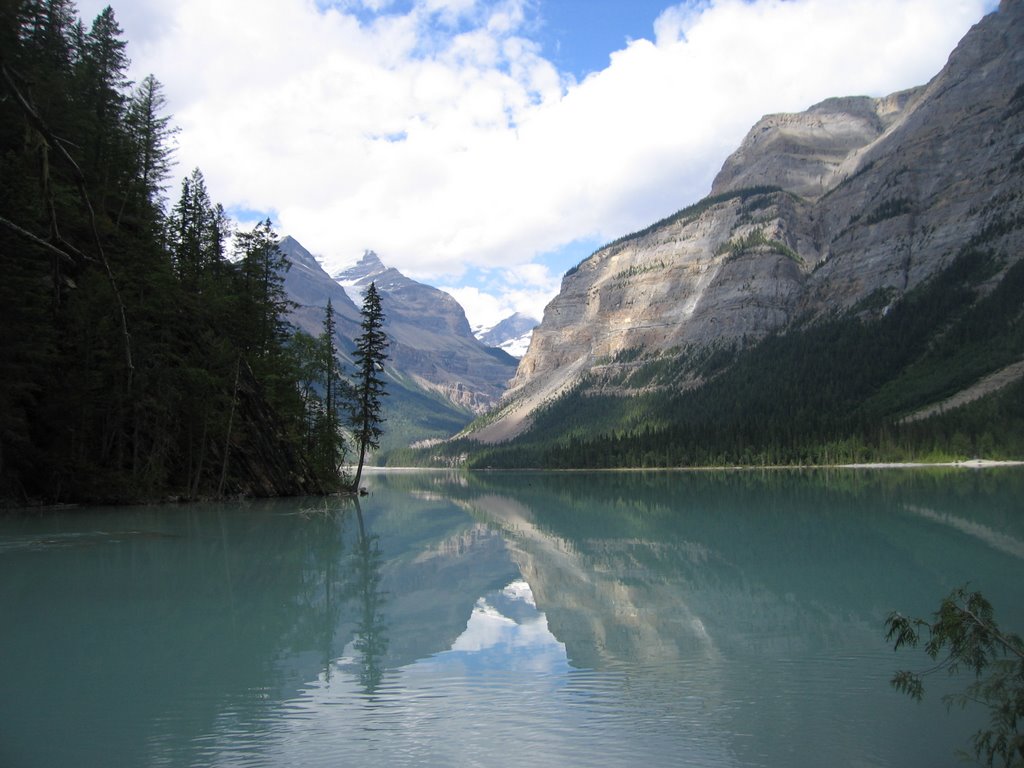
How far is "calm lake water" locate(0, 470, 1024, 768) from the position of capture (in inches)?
301

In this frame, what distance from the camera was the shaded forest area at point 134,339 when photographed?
96.2 ft

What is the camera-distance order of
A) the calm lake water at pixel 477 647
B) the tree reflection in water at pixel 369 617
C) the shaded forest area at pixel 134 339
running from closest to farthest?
the calm lake water at pixel 477 647, the tree reflection in water at pixel 369 617, the shaded forest area at pixel 134 339

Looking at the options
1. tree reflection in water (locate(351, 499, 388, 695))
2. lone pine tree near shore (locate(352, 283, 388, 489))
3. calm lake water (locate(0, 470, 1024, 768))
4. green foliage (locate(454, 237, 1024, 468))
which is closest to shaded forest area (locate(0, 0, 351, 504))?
lone pine tree near shore (locate(352, 283, 388, 489))

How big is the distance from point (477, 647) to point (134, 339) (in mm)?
29968

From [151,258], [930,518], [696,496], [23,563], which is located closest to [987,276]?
[696,496]

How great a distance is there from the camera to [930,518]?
30.4m

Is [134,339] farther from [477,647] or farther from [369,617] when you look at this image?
[477,647]

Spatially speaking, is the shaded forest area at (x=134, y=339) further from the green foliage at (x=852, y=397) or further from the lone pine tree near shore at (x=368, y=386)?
the green foliage at (x=852, y=397)

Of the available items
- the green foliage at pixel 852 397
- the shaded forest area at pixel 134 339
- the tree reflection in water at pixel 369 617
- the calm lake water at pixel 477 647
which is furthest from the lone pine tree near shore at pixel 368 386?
the green foliage at pixel 852 397

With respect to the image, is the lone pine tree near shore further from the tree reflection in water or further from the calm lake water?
the tree reflection in water

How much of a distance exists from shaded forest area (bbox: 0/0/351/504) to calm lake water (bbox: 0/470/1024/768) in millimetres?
8333

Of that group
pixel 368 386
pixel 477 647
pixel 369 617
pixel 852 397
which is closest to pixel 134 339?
pixel 368 386

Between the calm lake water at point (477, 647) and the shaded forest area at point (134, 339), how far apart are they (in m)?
8.33

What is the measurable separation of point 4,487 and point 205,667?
91.4 feet
